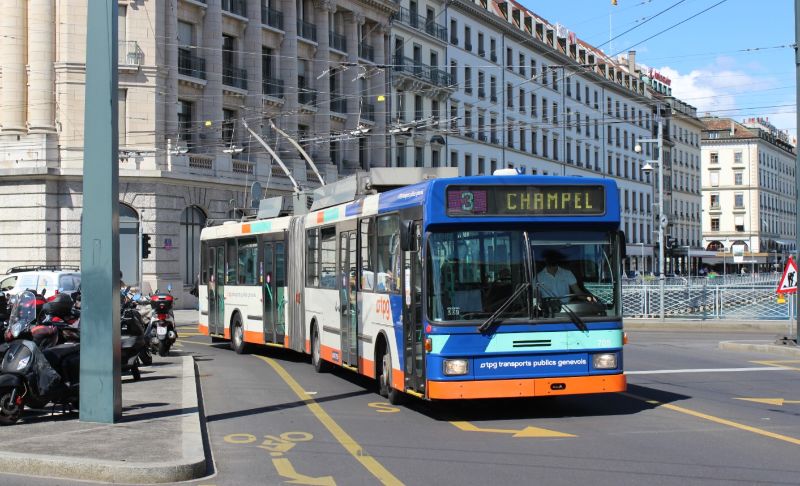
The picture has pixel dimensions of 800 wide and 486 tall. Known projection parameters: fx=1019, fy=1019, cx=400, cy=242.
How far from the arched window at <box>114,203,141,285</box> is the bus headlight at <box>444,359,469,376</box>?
99.3 ft

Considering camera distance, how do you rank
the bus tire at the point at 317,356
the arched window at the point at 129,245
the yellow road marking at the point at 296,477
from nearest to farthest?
the yellow road marking at the point at 296,477, the bus tire at the point at 317,356, the arched window at the point at 129,245

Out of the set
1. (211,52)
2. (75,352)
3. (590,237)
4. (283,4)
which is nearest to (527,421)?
(590,237)

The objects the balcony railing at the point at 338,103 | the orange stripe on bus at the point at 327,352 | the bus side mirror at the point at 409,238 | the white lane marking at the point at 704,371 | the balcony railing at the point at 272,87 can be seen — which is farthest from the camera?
the balcony railing at the point at 338,103

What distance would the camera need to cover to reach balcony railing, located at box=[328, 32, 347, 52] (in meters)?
53.6

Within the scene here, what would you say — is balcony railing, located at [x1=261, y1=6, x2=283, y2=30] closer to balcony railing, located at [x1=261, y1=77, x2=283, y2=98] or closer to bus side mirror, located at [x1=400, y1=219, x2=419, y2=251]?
balcony railing, located at [x1=261, y1=77, x2=283, y2=98]

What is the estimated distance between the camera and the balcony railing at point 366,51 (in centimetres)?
5606

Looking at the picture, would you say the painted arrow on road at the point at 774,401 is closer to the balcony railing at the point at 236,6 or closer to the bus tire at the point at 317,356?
the bus tire at the point at 317,356

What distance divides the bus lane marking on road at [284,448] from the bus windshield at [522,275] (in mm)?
2037

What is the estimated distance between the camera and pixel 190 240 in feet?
143

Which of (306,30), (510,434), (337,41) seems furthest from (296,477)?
(337,41)

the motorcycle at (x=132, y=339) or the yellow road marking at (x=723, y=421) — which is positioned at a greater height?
the motorcycle at (x=132, y=339)

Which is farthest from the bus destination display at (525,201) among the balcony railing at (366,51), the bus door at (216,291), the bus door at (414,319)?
the balcony railing at (366,51)

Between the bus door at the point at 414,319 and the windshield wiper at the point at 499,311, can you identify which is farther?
the bus door at the point at 414,319

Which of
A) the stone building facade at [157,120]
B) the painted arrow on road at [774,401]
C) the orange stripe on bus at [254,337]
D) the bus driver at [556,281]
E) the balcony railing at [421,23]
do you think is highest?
the balcony railing at [421,23]
